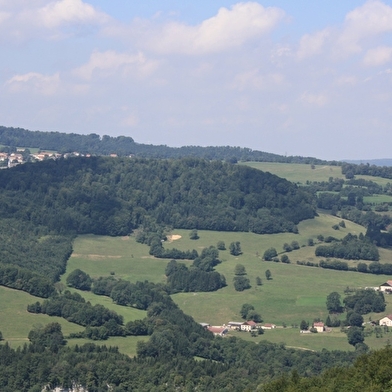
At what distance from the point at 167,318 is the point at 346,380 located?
71.7 meters

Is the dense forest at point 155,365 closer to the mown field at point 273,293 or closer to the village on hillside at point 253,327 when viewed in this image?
the mown field at point 273,293

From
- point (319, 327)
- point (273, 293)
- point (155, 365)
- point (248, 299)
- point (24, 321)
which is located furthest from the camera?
point (273, 293)

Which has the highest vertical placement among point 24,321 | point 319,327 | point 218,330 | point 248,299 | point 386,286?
point 386,286

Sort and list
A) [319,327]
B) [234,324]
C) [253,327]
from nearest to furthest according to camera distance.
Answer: [319,327] < [253,327] < [234,324]

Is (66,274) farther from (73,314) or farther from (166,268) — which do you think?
(73,314)

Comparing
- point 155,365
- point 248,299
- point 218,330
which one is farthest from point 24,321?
point 248,299

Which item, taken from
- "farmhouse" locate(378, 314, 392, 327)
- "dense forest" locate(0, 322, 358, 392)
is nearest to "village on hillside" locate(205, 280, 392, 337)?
"farmhouse" locate(378, 314, 392, 327)

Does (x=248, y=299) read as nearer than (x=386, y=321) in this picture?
No

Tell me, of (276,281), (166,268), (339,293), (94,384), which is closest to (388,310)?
(339,293)

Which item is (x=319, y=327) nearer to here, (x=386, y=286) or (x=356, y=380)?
(x=386, y=286)

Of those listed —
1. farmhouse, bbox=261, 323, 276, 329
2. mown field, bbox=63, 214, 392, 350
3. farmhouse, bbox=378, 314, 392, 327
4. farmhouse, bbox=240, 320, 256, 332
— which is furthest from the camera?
farmhouse, bbox=261, 323, 276, 329

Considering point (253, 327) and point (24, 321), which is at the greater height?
point (24, 321)

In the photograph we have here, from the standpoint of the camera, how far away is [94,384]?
115562 millimetres

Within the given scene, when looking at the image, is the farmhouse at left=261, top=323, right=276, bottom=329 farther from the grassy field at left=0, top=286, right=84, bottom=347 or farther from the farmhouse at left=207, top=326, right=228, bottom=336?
the grassy field at left=0, top=286, right=84, bottom=347
